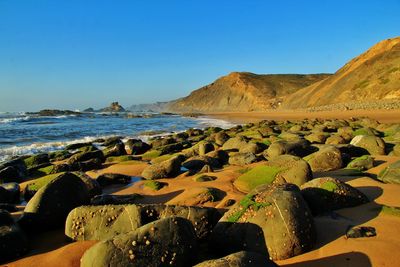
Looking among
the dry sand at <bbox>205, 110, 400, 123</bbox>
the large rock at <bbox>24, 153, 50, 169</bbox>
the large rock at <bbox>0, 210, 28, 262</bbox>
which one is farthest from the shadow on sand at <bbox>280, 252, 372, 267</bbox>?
the dry sand at <bbox>205, 110, 400, 123</bbox>

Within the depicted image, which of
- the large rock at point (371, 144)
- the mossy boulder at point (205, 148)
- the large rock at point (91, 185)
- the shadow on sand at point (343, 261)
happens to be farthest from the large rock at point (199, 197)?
the mossy boulder at point (205, 148)

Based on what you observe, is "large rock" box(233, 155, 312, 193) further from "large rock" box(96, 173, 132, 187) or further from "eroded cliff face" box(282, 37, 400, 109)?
"eroded cliff face" box(282, 37, 400, 109)

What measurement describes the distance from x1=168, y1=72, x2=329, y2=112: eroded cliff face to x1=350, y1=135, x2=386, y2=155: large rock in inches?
2881

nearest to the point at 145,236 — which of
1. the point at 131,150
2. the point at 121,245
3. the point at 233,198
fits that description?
the point at 121,245

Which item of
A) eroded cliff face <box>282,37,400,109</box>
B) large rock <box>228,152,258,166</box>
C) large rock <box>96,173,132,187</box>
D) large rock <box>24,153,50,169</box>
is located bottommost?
large rock <box>24,153,50,169</box>

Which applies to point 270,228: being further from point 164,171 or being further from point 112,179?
point 112,179

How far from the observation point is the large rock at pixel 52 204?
203 inches

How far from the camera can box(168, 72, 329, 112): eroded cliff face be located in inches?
3791

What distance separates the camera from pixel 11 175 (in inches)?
387

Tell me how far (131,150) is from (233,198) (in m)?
8.90

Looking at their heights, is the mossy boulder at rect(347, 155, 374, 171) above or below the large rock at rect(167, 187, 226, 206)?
above

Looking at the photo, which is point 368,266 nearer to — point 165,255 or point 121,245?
point 165,255

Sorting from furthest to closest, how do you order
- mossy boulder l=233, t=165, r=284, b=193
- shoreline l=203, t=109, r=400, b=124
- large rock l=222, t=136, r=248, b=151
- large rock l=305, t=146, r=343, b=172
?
shoreline l=203, t=109, r=400, b=124, large rock l=222, t=136, r=248, b=151, large rock l=305, t=146, r=343, b=172, mossy boulder l=233, t=165, r=284, b=193

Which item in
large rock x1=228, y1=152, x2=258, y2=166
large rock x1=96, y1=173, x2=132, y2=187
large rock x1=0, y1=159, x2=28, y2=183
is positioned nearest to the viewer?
large rock x1=96, y1=173, x2=132, y2=187
